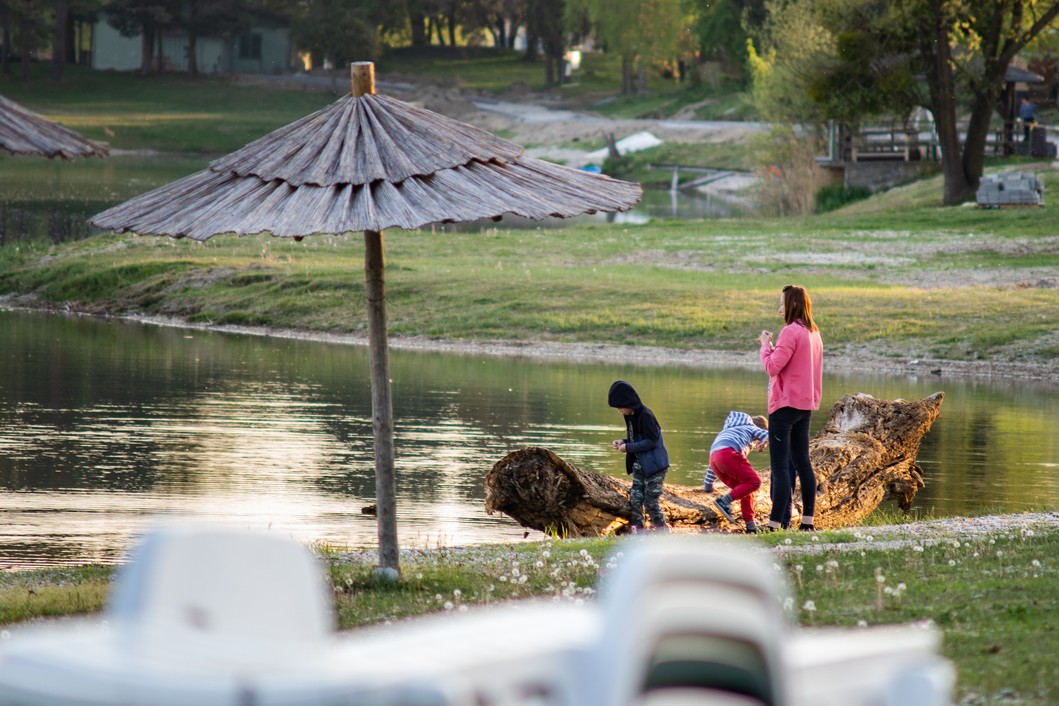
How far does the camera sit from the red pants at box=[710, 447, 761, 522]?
12141 millimetres

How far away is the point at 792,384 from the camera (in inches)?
447

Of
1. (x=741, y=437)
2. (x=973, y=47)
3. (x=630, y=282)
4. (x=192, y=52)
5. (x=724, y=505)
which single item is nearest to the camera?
(x=741, y=437)

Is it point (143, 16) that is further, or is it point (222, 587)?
point (143, 16)

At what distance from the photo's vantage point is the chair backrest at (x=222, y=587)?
2342 mm

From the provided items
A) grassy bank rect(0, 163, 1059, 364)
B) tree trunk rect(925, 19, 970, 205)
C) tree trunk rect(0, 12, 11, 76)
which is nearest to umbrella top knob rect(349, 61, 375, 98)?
grassy bank rect(0, 163, 1059, 364)

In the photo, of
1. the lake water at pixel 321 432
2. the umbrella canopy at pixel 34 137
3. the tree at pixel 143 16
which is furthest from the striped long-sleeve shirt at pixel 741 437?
the tree at pixel 143 16

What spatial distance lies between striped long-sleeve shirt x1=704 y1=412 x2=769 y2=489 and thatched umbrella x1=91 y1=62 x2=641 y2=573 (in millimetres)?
3587

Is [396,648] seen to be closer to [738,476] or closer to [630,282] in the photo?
[738,476]

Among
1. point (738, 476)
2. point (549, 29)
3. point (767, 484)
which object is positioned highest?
point (549, 29)

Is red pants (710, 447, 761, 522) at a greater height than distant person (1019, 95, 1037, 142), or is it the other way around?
distant person (1019, 95, 1037, 142)

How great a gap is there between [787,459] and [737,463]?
0.69m

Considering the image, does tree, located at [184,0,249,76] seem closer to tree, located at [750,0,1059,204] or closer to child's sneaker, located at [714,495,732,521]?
tree, located at [750,0,1059,204]

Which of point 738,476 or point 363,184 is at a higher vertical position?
point 363,184

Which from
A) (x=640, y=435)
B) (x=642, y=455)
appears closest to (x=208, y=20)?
(x=640, y=435)
